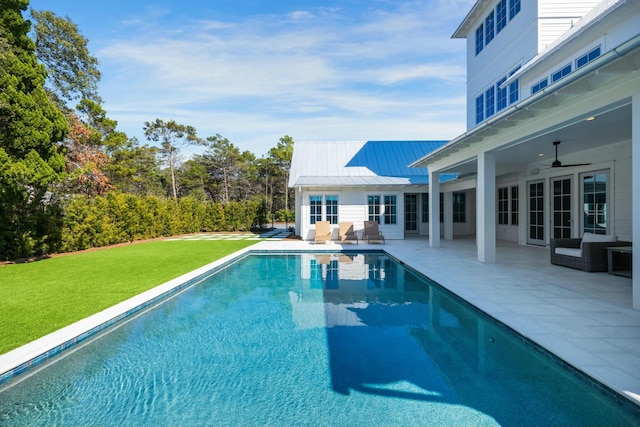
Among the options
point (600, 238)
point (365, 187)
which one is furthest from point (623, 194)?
point (365, 187)

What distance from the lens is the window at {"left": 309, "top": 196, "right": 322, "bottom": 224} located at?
16141 millimetres

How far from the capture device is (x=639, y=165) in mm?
4355

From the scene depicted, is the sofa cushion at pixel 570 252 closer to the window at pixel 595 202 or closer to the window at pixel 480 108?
the window at pixel 595 202

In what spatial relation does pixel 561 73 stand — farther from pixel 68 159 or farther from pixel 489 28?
pixel 68 159

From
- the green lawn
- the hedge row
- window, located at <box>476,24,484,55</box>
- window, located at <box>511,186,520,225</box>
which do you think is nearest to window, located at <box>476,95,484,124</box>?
window, located at <box>476,24,484,55</box>

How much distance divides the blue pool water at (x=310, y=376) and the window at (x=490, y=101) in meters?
8.85

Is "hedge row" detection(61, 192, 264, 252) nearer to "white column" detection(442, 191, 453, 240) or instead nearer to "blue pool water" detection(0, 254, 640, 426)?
"blue pool water" detection(0, 254, 640, 426)

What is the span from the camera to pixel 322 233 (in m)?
14.7

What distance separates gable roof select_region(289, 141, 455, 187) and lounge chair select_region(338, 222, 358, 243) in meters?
1.87

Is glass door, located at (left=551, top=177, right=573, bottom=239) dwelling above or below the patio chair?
above

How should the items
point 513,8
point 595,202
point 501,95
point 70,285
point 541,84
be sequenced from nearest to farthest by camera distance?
point 70,285
point 541,84
point 595,202
point 513,8
point 501,95

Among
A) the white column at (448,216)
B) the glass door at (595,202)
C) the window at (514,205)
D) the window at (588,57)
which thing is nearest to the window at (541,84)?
the window at (588,57)

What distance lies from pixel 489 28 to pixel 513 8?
4.85 feet

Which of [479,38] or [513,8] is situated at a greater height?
[479,38]
